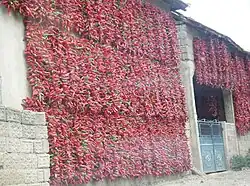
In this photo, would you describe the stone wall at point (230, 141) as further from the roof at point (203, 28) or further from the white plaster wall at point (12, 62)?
the white plaster wall at point (12, 62)

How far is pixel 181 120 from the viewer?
1109 centimetres

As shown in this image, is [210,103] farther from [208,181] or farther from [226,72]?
[208,181]

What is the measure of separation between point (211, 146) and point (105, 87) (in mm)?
5377

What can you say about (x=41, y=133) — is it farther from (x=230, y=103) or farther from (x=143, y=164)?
(x=230, y=103)

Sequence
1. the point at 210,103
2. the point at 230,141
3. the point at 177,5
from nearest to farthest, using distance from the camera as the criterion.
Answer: the point at 177,5 → the point at 230,141 → the point at 210,103

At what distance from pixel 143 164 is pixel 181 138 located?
1975mm

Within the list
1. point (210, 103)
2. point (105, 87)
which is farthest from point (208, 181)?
point (210, 103)

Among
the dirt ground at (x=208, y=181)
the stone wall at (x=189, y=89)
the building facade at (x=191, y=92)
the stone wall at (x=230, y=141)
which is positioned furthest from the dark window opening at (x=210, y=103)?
the dirt ground at (x=208, y=181)

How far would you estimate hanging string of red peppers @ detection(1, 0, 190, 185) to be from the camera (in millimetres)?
7055

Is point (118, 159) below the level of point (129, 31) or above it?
below

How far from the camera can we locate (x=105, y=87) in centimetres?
834

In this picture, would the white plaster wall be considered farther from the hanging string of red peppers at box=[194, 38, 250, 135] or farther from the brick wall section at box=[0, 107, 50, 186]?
the hanging string of red peppers at box=[194, 38, 250, 135]

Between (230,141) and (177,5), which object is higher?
(177,5)

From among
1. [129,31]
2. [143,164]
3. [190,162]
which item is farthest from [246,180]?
[129,31]
